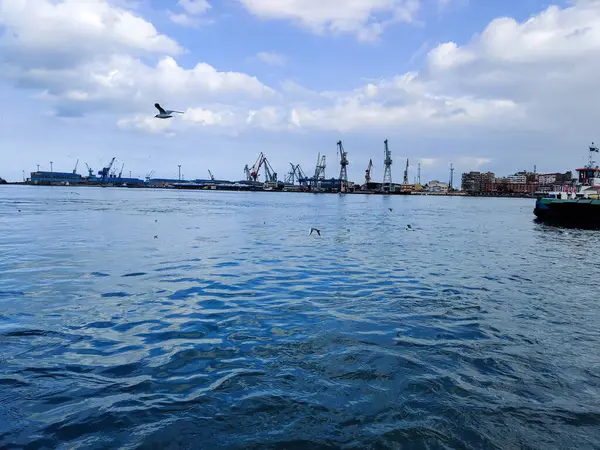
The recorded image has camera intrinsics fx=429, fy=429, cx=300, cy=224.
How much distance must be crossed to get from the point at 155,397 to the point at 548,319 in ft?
31.2

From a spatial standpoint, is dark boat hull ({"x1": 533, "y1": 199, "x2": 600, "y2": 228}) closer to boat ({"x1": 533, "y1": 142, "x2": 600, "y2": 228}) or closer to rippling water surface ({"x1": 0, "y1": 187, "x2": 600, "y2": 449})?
boat ({"x1": 533, "y1": 142, "x2": 600, "y2": 228})

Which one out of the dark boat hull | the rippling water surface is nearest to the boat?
the dark boat hull

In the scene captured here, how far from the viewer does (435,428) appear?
5.79m

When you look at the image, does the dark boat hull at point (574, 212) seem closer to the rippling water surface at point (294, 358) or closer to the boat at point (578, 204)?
the boat at point (578, 204)

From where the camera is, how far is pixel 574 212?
151 feet

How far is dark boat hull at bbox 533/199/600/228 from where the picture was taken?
147 ft

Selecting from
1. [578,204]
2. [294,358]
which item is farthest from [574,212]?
[294,358]

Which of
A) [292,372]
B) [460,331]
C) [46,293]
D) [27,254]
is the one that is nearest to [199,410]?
[292,372]

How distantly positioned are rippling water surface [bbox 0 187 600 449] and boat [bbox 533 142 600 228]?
33.4 meters

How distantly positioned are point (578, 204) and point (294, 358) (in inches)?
1876

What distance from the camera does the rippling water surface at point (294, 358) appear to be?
18.5 feet

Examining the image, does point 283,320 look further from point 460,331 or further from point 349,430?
point 349,430

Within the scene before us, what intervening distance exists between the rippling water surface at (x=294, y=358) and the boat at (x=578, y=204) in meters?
33.4

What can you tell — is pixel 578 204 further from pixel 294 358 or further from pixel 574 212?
pixel 294 358
